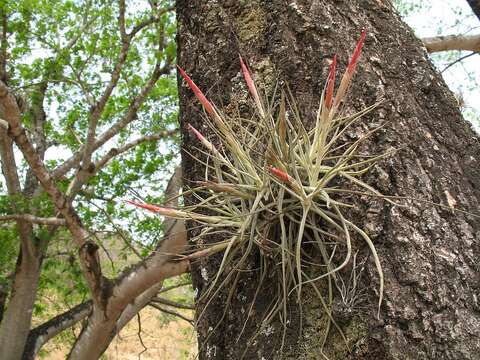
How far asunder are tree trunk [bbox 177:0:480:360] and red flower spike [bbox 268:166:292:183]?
0.17m

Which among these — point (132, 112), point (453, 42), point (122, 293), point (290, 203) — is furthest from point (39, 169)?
point (290, 203)

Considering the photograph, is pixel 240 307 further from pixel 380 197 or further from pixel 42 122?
pixel 42 122

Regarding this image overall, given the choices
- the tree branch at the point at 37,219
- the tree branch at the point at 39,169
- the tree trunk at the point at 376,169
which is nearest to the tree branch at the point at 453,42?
the tree branch at the point at 39,169

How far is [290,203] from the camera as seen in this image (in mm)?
1110

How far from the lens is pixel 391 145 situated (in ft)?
3.94

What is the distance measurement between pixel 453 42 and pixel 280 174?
5168 mm

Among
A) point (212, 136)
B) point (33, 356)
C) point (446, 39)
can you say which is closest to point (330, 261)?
point (212, 136)

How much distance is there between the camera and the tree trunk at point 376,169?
3.28 feet

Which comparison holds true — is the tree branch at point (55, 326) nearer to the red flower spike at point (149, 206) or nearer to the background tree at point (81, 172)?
the background tree at point (81, 172)

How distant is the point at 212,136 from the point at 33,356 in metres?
6.43

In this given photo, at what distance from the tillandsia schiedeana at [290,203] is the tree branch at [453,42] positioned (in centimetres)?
485

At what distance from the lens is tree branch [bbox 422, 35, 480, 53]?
561 centimetres

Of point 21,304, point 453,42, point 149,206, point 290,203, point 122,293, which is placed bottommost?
point 290,203

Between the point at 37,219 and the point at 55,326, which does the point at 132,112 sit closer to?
the point at 37,219
